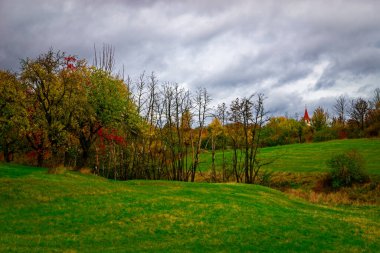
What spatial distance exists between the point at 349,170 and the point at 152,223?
4290 cm

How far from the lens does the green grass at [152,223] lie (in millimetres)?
19656

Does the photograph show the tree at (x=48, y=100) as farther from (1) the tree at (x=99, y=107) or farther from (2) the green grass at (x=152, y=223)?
(2) the green grass at (x=152, y=223)

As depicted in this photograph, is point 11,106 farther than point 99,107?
No

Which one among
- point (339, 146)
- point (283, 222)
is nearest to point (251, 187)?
point (283, 222)

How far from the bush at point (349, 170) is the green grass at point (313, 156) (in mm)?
4441

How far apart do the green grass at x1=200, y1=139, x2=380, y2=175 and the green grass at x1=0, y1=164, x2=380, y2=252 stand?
1454 inches

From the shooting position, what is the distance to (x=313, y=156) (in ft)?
268

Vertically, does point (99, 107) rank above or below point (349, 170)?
above

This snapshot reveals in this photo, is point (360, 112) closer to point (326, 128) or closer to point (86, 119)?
point (326, 128)

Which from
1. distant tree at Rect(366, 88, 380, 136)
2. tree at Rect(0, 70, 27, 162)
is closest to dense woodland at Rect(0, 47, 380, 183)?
tree at Rect(0, 70, 27, 162)

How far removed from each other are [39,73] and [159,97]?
21465 millimetres

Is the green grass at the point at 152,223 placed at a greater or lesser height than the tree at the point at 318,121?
lesser

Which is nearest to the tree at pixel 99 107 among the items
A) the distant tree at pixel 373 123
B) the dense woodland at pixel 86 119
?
the dense woodland at pixel 86 119

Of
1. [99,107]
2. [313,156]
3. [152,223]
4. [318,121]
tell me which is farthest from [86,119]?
[318,121]
